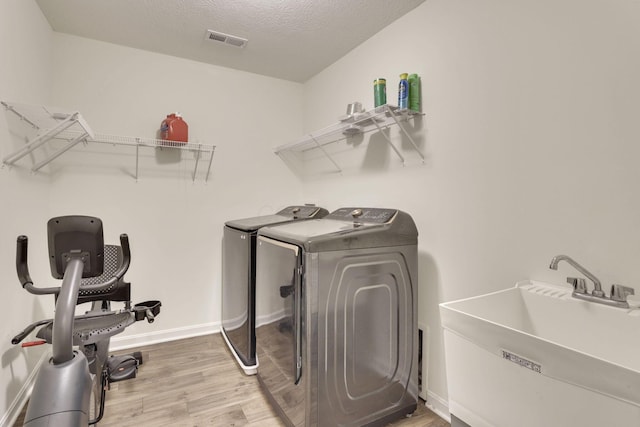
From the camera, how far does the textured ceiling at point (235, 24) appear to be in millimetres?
2070

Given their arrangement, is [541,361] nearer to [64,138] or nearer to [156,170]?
[156,170]

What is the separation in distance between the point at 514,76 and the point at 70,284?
6.87 feet

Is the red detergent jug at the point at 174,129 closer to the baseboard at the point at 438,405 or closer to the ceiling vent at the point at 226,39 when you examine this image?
the ceiling vent at the point at 226,39

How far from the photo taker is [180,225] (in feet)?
9.49

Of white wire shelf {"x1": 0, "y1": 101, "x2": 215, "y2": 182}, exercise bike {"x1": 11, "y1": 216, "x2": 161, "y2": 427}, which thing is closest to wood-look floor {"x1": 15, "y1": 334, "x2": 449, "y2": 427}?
exercise bike {"x1": 11, "y1": 216, "x2": 161, "y2": 427}

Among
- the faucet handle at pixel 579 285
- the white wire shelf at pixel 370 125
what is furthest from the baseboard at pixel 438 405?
the white wire shelf at pixel 370 125

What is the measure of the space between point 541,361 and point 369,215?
1.22 metres

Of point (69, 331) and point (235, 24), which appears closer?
point (69, 331)

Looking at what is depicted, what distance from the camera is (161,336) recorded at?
279cm

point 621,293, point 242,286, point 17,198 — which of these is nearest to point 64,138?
point 17,198

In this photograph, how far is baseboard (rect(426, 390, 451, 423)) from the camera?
5.98 ft

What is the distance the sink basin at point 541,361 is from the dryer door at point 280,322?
755 mm

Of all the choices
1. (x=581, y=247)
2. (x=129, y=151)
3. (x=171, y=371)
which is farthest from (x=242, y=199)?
(x=581, y=247)

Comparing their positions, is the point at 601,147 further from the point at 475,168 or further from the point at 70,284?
the point at 70,284
